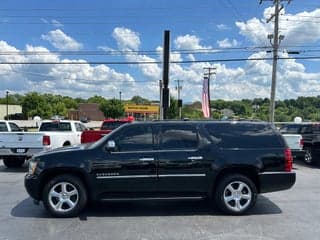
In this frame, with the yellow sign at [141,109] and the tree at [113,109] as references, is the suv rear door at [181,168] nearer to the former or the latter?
the yellow sign at [141,109]

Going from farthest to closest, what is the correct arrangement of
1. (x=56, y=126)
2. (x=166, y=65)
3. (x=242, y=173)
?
(x=166, y=65)
(x=56, y=126)
(x=242, y=173)

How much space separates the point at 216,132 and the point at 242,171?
900 millimetres

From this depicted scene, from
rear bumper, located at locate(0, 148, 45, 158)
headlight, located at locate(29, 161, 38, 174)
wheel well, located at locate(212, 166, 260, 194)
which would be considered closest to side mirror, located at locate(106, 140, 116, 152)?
headlight, located at locate(29, 161, 38, 174)

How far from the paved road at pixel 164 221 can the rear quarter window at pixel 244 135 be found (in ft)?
4.27

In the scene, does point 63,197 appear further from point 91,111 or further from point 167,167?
point 91,111

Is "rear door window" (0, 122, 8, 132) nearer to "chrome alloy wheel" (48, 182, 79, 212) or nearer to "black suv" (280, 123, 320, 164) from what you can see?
"chrome alloy wheel" (48, 182, 79, 212)

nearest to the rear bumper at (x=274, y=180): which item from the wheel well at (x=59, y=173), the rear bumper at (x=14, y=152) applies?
the wheel well at (x=59, y=173)

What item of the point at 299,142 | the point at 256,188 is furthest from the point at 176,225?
the point at 299,142

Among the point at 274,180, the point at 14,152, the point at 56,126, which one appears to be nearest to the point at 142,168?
the point at 274,180

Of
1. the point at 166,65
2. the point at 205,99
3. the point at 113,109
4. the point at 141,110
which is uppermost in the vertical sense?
the point at 166,65

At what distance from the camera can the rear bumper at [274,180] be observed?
26.6ft

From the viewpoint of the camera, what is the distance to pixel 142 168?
780 centimetres

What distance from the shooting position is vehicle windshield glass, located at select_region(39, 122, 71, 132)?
16.9 meters

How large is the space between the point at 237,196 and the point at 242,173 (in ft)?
1.51
